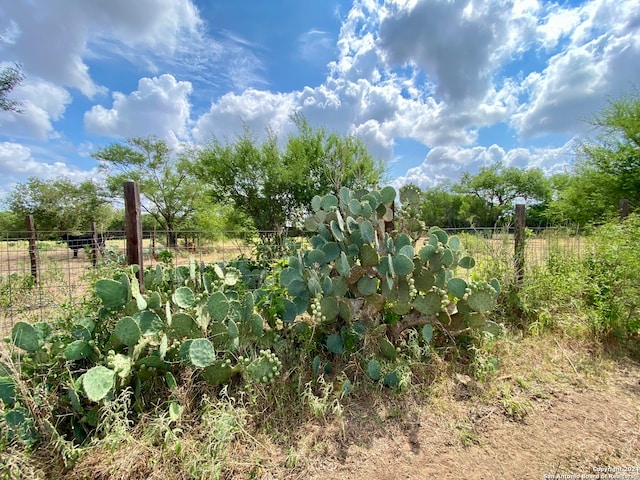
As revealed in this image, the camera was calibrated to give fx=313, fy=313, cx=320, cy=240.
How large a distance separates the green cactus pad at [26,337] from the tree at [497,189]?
32.1 meters

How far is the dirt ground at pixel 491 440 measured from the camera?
67.9 inches

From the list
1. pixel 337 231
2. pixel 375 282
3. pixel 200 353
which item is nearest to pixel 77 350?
pixel 200 353

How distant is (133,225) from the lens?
100 inches

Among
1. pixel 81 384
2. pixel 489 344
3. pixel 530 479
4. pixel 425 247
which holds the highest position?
pixel 425 247

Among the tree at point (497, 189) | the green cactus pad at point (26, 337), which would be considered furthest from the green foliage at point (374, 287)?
the tree at point (497, 189)

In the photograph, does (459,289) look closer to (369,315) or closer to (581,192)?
(369,315)

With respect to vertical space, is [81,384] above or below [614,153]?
below

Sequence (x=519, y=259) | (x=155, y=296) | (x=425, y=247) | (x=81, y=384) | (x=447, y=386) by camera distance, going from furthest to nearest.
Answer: (x=519, y=259)
(x=425, y=247)
(x=447, y=386)
(x=155, y=296)
(x=81, y=384)

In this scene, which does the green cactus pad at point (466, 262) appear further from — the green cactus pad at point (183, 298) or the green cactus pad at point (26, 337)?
the green cactus pad at point (26, 337)

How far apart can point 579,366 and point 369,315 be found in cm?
190

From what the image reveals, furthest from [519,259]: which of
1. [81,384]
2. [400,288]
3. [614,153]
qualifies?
[614,153]

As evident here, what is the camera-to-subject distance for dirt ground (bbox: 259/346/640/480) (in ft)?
5.66

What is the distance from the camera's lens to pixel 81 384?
180cm

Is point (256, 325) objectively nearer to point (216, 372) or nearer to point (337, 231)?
point (216, 372)
